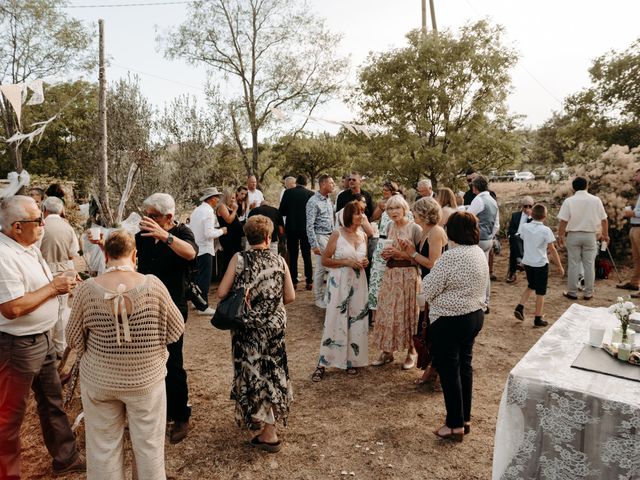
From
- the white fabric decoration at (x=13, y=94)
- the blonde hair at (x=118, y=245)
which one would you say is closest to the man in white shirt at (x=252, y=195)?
the white fabric decoration at (x=13, y=94)

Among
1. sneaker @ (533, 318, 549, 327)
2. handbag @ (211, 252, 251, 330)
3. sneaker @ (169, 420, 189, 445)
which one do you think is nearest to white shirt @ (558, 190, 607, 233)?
sneaker @ (533, 318, 549, 327)

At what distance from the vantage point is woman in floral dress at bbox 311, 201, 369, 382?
4.38 m

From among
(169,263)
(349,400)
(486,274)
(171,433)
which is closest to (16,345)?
(169,263)

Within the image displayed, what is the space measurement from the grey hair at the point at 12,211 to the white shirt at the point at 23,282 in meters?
0.08

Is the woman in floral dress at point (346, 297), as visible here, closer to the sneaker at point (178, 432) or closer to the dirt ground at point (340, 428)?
the dirt ground at point (340, 428)

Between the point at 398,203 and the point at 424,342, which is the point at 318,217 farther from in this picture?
the point at 424,342

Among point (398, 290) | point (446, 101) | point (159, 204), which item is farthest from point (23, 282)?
point (446, 101)

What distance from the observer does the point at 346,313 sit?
14.6 feet

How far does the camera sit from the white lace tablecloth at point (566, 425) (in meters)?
2.23

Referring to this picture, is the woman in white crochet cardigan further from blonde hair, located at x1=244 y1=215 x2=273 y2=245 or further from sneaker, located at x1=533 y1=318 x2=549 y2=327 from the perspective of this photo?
sneaker, located at x1=533 y1=318 x2=549 y2=327

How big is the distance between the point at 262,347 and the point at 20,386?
1.59 m

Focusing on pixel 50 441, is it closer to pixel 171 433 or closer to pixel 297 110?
pixel 171 433

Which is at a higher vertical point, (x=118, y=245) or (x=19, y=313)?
(x=118, y=245)

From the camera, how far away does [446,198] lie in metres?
5.64
